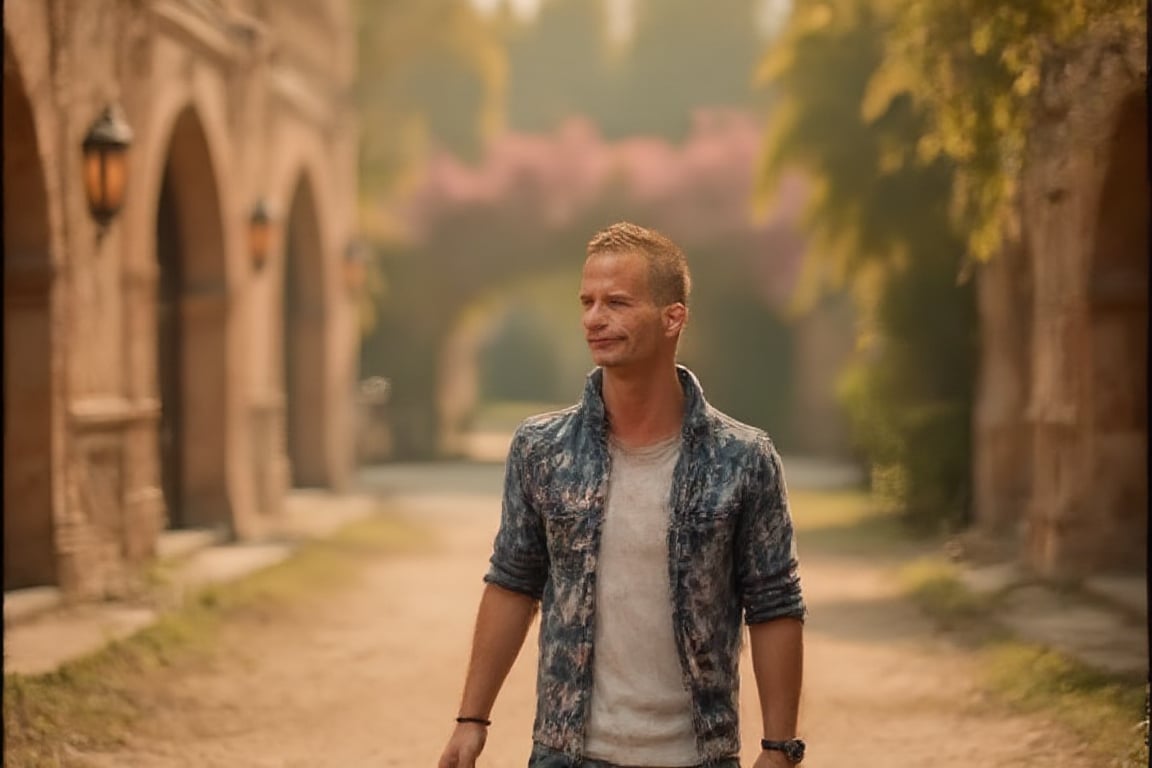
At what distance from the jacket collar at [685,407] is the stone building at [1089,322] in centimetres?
724

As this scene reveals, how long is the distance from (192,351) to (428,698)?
20.5ft

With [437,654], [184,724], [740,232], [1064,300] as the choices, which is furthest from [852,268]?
[740,232]

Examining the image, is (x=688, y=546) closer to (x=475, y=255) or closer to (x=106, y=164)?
(x=106, y=164)

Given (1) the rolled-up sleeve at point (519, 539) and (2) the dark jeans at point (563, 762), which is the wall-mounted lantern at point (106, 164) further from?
(2) the dark jeans at point (563, 762)

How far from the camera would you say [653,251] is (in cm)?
334

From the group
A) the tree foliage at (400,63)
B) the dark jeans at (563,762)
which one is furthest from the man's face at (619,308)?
the tree foliage at (400,63)

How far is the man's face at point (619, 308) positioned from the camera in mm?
3324

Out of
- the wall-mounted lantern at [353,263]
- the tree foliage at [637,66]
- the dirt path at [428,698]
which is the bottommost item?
the dirt path at [428,698]

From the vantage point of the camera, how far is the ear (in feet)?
11.0

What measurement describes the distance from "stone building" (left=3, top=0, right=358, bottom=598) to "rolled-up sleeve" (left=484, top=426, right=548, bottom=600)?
6.46m

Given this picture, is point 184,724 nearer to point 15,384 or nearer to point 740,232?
point 15,384

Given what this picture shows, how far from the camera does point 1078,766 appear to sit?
21.5ft

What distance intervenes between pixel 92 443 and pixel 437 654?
8.90 ft

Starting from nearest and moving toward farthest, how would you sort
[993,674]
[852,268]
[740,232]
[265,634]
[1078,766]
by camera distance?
[1078,766], [993,674], [265,634], [852,268], [740,232]
